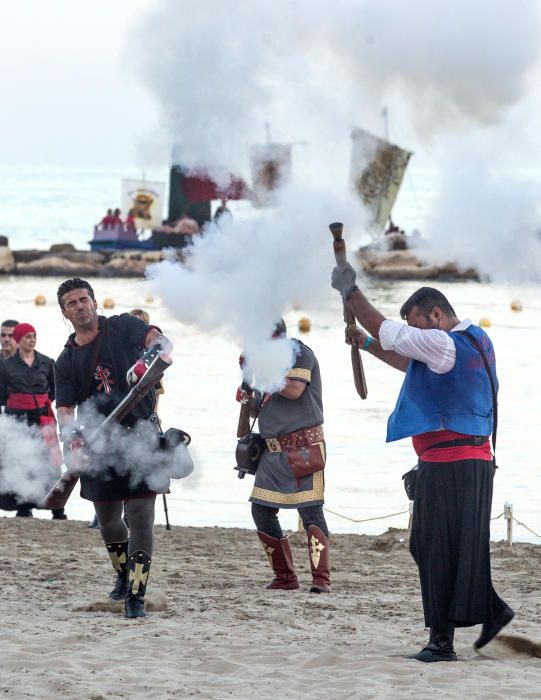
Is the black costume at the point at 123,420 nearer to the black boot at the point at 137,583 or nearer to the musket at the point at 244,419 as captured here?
the black boot at the point at 137,583

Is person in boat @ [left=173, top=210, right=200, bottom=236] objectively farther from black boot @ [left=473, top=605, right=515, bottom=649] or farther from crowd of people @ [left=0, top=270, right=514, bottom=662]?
black boot @ [left=473, top=605, right=515, bottom=649]

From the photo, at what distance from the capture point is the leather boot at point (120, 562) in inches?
307

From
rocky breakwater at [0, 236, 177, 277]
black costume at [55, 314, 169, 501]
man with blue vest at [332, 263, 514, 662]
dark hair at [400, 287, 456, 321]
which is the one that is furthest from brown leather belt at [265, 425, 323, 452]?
rocky breakwater at [0, 236, 177, 277]

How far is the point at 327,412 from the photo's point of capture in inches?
877

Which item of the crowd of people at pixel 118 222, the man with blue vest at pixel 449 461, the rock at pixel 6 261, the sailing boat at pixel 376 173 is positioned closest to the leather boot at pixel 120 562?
the man with blue vest at pixel 449 461

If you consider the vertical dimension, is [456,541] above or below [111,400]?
below

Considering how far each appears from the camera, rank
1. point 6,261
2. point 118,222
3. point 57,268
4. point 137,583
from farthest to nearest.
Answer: point 118,222
point 6,261
point 57,268
point 137,583

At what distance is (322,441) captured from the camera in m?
8.60

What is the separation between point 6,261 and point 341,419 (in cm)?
4759

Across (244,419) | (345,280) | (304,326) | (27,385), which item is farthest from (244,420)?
(304,326)

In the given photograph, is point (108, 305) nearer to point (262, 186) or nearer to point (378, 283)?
point (378, 283)

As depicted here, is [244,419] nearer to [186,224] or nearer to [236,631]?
[236,631]

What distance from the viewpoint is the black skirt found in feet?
20.8

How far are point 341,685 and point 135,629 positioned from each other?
160 centimetres
